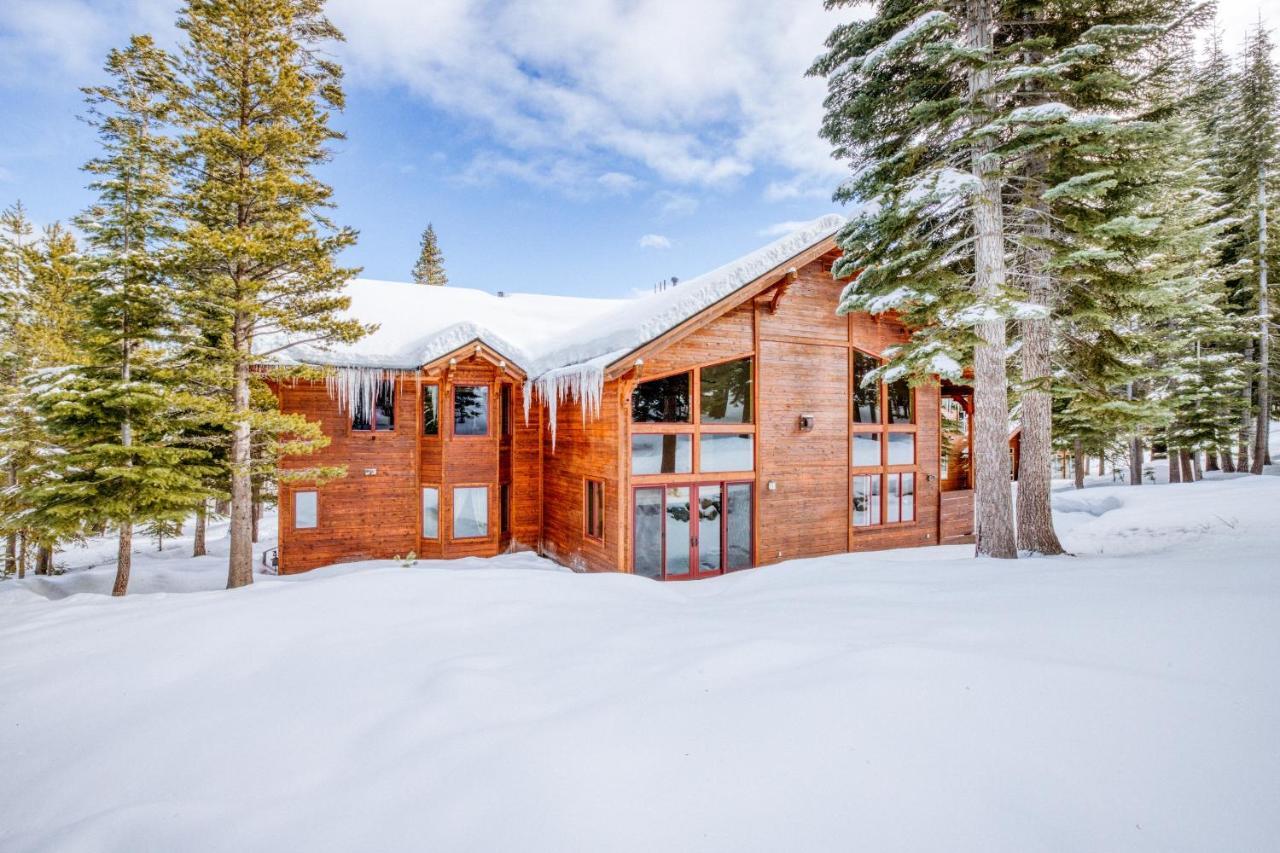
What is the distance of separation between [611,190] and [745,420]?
27.0 m

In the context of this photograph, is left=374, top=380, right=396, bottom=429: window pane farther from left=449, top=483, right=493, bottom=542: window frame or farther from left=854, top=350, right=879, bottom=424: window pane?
left=854, top=350, right=879, bottom=424: window pane

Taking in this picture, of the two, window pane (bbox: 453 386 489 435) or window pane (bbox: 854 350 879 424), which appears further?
window pane (bbox: 453 386 489 435)

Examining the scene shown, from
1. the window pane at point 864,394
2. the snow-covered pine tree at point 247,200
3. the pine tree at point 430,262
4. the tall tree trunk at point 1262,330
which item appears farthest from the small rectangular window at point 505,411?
the tall tree trunk at point 1262,330

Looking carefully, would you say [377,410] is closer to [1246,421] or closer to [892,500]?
[892,500]

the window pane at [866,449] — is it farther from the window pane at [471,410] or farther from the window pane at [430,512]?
the window pane at [430,512]

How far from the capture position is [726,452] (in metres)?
9.05

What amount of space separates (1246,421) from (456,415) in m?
27.6

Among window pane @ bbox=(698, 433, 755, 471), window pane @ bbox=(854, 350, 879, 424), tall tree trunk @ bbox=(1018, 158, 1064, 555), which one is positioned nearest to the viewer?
tall tree trunk @ bbox=(1018, 158, 1064, 555)

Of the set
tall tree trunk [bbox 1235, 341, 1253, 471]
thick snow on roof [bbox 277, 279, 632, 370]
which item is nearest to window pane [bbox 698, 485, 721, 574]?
thick snow on roof [bbox 277, 279, 632, 370]

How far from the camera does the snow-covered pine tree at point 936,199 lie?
6148 mm

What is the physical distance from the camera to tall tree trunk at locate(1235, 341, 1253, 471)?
16.3 meters

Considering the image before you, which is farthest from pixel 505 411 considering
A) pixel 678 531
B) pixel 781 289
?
pixel 781 289

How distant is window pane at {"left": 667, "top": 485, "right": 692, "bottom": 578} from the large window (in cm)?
43

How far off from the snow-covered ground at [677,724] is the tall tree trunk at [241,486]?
3.71 m
